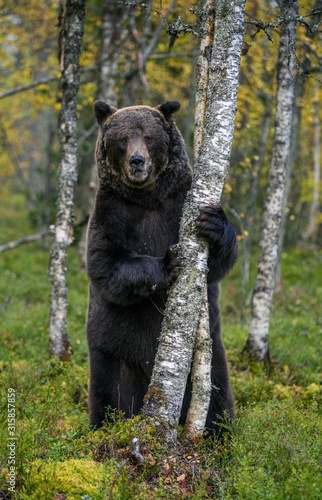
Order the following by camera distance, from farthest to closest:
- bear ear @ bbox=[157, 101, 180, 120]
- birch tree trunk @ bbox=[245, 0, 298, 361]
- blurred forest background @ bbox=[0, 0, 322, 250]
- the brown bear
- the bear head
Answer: blurred forest background @ bbox=[0, 0, 322, 250] < birch tree trunk @ bbox=[245, 0, 298, 361] < bear ear @ bbox=[157, 101, 180, 120] < the bear head < the brown bear

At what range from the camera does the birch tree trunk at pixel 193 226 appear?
422cm

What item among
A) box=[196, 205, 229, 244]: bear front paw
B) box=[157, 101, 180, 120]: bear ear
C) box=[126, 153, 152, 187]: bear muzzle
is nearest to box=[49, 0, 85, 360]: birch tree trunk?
box=[157, 101, 180, 120]: bear ear

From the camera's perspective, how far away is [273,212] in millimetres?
7973

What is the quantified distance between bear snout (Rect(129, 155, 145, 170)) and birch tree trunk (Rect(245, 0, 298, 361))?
131 inches

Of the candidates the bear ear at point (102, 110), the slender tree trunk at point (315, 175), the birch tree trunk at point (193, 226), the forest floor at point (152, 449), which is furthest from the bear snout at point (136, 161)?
the slender tree trunk at point (315, 175)

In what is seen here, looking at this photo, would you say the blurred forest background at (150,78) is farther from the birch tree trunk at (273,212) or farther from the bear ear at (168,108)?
the bear ear at (168,108)

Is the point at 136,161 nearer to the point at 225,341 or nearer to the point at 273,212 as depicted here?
the point at 273,212

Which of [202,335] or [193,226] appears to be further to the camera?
[202,335]

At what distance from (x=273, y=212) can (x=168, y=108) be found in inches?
112

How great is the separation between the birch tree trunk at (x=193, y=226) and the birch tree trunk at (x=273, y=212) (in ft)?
12.0

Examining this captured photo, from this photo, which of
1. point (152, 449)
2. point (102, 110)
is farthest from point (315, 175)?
point (152, 449)

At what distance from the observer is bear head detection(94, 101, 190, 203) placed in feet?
17.5

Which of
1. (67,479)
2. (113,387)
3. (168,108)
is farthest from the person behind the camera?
(168,108)

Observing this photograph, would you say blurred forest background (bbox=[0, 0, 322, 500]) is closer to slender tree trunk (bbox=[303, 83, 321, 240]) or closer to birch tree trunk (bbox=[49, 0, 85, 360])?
slender tree trunk (bbox=[303, 83, 321, 240])
